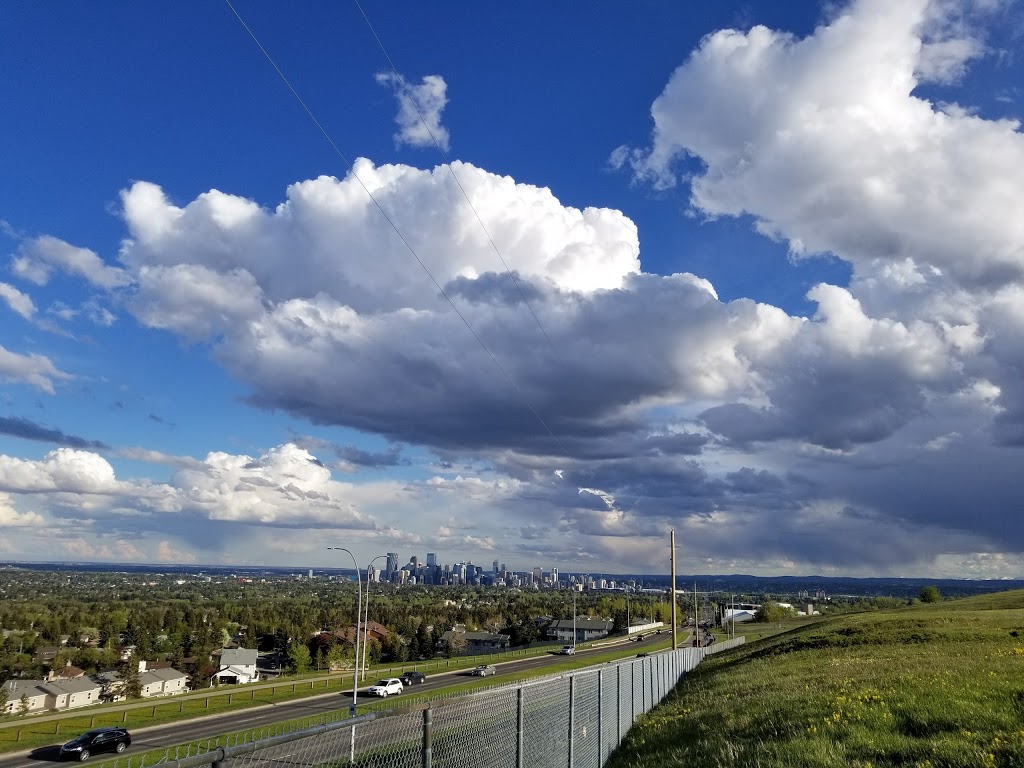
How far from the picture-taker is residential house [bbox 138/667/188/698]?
77188 mm

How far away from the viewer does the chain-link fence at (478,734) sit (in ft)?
17.4

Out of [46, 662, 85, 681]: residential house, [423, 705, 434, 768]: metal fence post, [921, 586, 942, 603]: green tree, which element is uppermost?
[423, 705, 434, 768]: metal fence post

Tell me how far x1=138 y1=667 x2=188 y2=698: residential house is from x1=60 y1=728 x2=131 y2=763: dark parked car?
163 feet

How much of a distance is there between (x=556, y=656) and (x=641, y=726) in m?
61.0

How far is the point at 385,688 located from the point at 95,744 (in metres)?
18.2

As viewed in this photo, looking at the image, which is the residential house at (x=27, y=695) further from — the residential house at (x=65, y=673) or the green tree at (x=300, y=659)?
the green tree at (x=300, y=659)

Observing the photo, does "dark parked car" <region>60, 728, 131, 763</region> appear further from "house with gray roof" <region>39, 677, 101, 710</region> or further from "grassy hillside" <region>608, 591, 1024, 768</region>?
"house with gray roof" <region>39, 677, 101, 710</region>

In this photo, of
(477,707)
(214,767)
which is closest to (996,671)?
(477,707)

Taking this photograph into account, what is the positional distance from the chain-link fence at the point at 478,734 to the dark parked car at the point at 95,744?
2535 cm

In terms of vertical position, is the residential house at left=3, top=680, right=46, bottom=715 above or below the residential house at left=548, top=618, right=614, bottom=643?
above

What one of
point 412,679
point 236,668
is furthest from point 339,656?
point 412,679

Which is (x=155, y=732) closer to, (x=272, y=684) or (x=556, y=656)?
(x=272, y=684)

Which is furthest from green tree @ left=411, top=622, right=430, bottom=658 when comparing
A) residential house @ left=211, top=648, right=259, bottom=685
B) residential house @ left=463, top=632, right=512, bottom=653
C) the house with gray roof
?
the house with gray roof

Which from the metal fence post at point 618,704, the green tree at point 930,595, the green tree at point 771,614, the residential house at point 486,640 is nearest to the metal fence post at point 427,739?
the metal fence post at point 618,704
